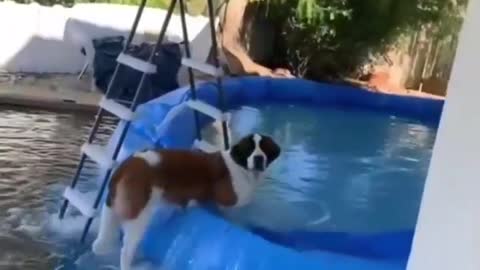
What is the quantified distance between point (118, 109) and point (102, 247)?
60 centimetres

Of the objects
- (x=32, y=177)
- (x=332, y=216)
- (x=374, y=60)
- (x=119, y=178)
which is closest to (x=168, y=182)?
(x=119, y=178)

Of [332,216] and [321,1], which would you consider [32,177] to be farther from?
[321,1]

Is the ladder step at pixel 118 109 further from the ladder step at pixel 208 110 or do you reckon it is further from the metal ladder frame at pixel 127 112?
the ladder step at pixel 208 110

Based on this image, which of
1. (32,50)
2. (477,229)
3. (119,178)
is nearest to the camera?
(477,229)

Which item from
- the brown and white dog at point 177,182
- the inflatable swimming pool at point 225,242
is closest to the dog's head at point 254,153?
the brown and white dog at point 177,182

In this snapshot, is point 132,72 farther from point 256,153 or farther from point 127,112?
point 256,153

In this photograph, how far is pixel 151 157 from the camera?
128 inches

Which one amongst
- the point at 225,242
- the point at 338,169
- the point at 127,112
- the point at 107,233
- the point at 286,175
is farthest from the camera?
the point at 338,169

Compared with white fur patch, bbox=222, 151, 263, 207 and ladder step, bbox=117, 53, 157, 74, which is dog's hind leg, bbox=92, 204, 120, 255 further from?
ladder step, bbox=117, 53, 157, 74

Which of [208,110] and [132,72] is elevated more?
[208,110]

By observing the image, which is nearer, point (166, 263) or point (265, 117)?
point (166, 263)

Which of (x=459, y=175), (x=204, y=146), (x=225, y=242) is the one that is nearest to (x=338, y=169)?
(x=204, y=146)

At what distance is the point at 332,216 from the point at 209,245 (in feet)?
2.81

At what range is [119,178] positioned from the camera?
320 centimetres
